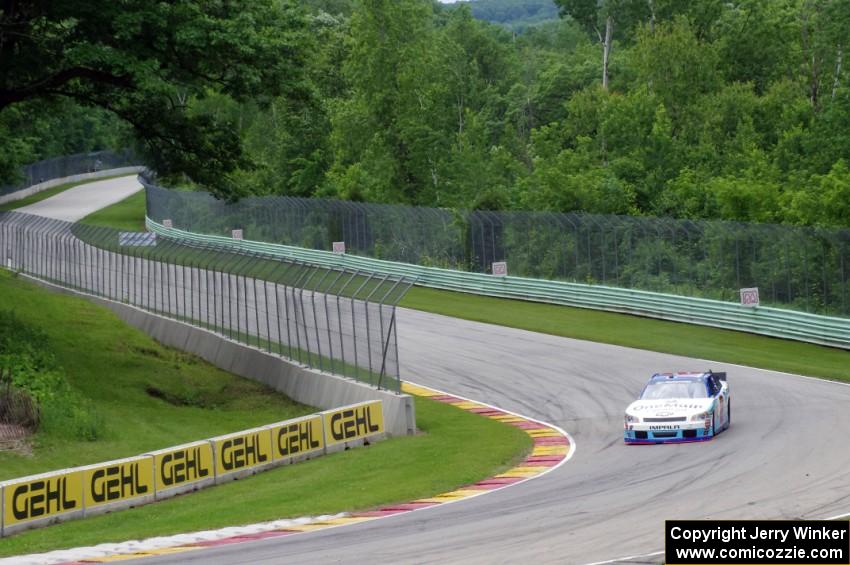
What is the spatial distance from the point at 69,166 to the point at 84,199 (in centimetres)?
1803

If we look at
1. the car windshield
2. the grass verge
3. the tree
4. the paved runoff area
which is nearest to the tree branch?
the tree

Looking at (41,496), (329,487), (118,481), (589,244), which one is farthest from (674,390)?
(589,244)

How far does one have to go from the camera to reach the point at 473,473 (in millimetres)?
22188

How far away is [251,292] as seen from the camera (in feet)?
114

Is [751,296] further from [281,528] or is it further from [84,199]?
[84,199]

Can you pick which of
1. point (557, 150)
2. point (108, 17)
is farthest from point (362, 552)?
point (557, 150)

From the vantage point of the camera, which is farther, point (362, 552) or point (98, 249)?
point (98, 249)

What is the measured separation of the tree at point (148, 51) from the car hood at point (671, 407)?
12.3 meters

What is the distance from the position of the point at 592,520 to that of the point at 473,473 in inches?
236

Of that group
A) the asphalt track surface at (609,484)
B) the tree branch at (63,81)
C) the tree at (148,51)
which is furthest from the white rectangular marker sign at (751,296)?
the tree branch at (63,81)

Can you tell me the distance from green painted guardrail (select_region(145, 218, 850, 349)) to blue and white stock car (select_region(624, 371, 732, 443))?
47.6 feet

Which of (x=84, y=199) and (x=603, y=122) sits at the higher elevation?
(x=603, y=122)

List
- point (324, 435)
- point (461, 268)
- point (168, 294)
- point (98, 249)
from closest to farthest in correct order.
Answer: point (324, 435), point (168, 294), point (98, 249), point (461, 268)

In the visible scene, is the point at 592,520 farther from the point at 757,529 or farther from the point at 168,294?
the point at 168,294
